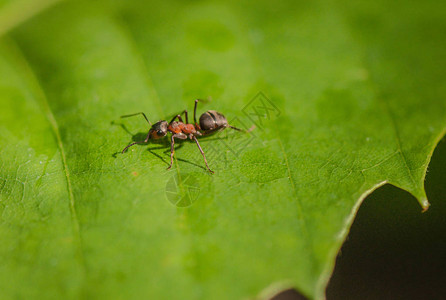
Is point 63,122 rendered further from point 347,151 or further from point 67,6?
point 347,151

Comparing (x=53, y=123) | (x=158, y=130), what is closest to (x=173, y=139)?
(x=158, y=130)

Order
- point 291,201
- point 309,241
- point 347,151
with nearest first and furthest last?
point 309,241
point 291,201
point 347,151

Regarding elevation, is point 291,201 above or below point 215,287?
above

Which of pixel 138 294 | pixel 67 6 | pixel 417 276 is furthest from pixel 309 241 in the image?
pixel 67 6

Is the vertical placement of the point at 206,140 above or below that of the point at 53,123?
below

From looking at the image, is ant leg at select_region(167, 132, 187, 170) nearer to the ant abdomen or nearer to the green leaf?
the green leaf

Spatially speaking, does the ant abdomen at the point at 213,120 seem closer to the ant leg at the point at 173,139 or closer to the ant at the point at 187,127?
→ the ant at the point at 187,127

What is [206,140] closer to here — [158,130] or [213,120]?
[213,120]
